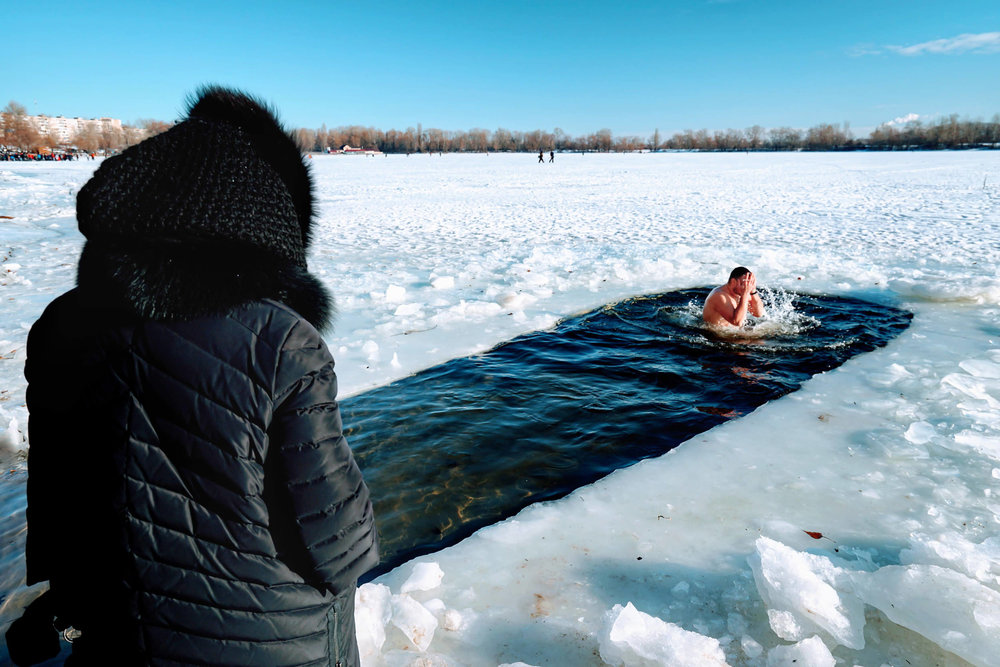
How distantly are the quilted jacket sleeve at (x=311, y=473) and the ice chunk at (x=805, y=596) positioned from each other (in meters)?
1.77

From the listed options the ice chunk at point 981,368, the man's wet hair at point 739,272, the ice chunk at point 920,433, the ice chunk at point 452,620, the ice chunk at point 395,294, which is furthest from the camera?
the ice chunk at point 395,294

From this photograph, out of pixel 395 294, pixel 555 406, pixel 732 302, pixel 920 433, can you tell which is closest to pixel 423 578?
pixel 555 406

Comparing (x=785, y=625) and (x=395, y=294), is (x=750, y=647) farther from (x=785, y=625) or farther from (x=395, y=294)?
(x=395, y=294)

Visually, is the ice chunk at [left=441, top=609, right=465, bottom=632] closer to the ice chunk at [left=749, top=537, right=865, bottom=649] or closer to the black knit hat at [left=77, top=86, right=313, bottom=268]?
the ice chunk at [left=749, top=537, right=865, bottom=649]

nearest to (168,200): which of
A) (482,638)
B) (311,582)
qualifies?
(311,582)

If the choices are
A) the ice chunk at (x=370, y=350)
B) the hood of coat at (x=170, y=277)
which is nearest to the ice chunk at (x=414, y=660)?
the hood of coat at (x=170, y=277)

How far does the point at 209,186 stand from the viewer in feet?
3.91

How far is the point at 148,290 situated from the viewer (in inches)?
42.8

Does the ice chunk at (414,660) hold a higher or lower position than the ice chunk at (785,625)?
lower

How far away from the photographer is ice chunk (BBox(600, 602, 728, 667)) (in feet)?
6.60

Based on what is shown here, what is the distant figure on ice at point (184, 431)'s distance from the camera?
1.11 meters

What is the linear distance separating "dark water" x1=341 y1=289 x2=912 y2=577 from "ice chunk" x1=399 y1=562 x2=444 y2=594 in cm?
35

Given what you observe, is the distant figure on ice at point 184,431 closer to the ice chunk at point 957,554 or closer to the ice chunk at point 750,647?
the ice chunk at point 750,647

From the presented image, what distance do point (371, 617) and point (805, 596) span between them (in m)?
1.66
